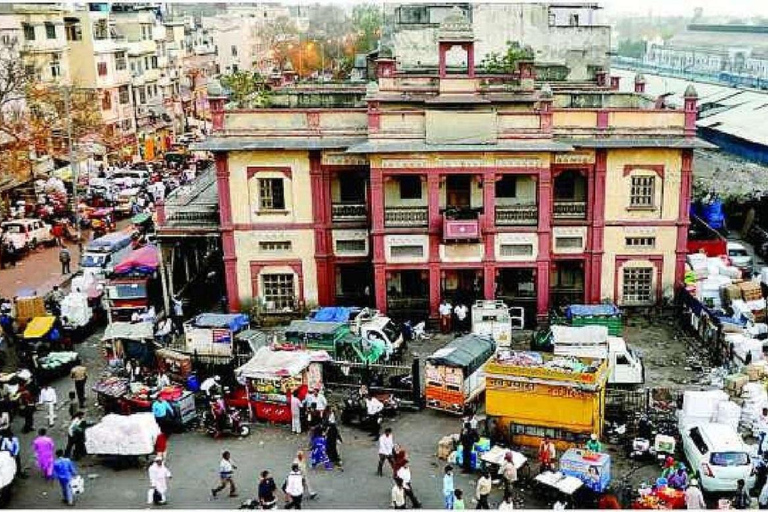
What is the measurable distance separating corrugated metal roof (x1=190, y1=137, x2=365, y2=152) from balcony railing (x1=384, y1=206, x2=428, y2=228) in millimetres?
2671

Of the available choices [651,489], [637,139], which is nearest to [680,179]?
[637,139]

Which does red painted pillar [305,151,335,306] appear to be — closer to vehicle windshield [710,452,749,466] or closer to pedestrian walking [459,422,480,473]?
pedestrian walking [459,422,480,473]

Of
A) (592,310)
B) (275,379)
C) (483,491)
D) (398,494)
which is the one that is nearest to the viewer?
(483,491)

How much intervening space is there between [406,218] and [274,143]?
5056 mm

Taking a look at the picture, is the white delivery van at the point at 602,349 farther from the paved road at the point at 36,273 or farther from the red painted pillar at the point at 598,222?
the paved road at the point at 36,273

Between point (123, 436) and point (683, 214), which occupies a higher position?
point (683, 214)

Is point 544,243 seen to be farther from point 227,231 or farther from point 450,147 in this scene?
point 227,231

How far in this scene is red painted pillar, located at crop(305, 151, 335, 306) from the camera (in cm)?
2961

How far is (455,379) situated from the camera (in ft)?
75.4

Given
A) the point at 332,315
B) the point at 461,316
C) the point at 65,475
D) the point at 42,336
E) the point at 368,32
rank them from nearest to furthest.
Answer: the point at 65,475 → the point at 332,315 → the point at 42,336 → the point at 461,316 → the point at 368,32

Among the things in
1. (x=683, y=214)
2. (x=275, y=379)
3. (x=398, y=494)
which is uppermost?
(x=683, y=214)

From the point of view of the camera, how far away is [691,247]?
1336 inches

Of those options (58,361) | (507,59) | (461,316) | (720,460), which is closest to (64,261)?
(58,361)

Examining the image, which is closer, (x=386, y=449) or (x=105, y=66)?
(x=386, y=449)
